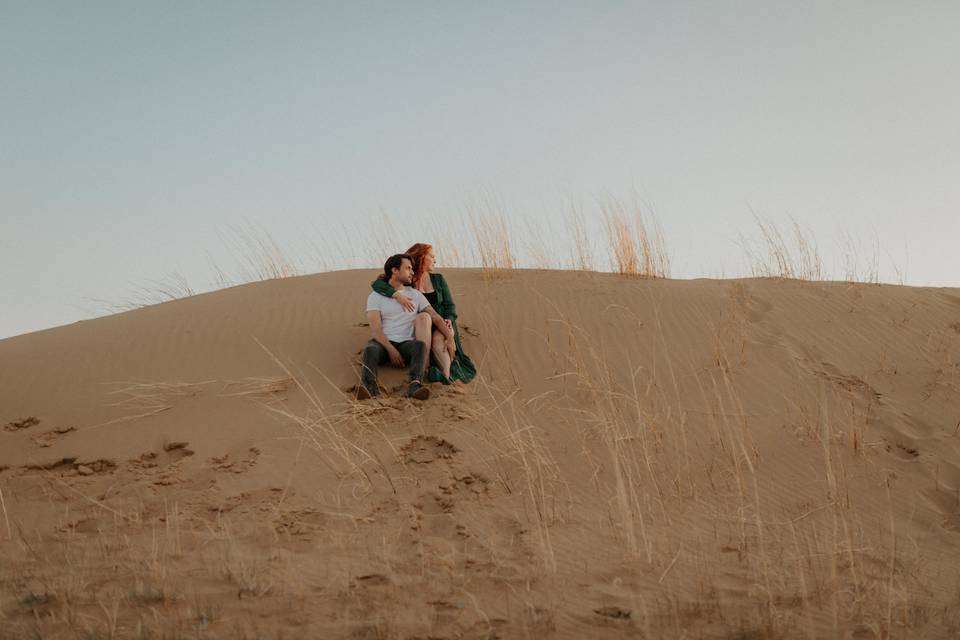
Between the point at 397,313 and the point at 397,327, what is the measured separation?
12 cm

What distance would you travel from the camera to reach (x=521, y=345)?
735 centimetres

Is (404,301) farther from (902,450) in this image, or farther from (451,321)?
(902,450)

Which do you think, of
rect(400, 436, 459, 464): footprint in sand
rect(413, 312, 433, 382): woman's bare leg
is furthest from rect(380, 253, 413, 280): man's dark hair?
rect(400, 436, 459, 464): footprint in sand

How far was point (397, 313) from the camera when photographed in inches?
261

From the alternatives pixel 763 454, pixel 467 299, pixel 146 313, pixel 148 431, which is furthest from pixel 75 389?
pixel 763 454

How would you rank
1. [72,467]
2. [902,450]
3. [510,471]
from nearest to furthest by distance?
[510,471], [902,450], [72,467]

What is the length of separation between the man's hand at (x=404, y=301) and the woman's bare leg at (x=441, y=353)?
32 cm

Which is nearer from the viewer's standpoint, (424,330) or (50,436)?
(50,436)

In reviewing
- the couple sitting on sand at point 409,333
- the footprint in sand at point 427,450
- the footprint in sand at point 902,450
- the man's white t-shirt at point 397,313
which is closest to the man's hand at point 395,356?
the couple sitting on sand at point 409,333

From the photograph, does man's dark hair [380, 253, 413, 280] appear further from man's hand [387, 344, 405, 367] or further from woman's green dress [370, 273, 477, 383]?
man's hand [387, 344, 405, 367]

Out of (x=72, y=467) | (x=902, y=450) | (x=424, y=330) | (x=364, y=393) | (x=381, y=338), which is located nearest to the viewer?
(x=902, y=450)

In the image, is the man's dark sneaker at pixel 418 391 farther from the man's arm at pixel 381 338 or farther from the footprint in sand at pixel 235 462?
the footprint in sand at pixel 235 462

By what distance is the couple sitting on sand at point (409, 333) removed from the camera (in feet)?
20.9

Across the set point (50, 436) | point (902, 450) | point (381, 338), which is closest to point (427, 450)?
point (381, 338)
